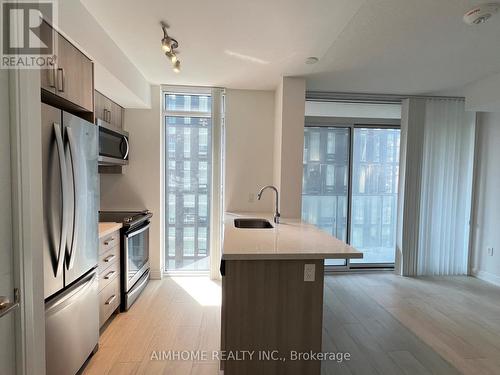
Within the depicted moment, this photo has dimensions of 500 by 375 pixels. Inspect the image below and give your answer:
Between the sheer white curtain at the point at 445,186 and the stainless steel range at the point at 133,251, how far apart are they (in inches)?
155

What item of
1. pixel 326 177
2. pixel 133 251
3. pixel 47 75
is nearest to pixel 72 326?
pixel 133 251

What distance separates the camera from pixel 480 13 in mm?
1822

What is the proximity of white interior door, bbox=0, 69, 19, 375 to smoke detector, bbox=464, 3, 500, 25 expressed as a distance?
283 centimetres

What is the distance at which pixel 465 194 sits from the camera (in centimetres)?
379

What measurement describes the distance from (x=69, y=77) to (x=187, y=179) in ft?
7.00

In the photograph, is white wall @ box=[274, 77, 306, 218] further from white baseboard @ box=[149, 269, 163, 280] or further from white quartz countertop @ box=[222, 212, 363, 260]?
white baseboard @ box=[149, 269, 163, 280]

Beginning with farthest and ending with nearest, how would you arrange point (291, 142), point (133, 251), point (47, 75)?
point (291, 142), point (133, 251), point (47, 75)

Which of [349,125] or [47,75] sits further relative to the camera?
[349,125]

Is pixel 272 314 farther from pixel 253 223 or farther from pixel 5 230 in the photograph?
pixel 5 230

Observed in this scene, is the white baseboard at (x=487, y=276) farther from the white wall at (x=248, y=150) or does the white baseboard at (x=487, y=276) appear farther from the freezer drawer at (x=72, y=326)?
the freezer drawer at (x=72, y=326)

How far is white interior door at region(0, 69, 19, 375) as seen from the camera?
100 cm

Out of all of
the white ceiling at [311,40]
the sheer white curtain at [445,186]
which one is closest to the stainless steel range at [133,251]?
the white ceiling at [311,40]

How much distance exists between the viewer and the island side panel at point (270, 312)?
168 cm

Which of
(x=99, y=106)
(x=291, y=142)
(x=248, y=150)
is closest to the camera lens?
(x=99, y=106)
